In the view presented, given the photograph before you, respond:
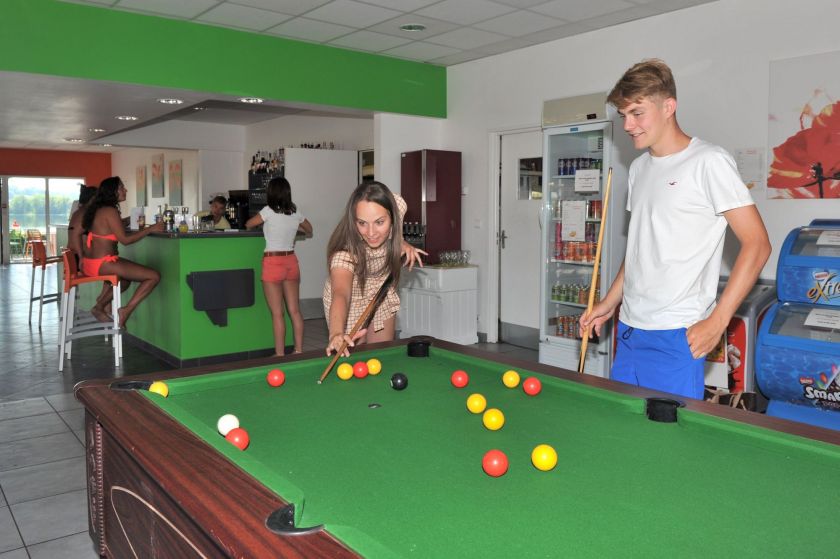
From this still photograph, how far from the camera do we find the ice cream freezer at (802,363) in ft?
11.9

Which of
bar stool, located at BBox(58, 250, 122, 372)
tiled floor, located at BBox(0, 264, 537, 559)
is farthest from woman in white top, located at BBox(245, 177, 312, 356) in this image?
bar stool, located at BBox(58, 250, 122, 372)

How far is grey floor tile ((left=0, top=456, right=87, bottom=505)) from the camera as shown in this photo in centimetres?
339

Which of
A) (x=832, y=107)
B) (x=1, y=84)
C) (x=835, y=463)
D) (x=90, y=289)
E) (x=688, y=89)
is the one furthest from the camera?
(x=90, y=289)

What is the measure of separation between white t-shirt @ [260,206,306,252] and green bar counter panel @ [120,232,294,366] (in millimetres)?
360

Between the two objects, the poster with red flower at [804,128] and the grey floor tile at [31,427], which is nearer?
the grey floor tile at [31,427]

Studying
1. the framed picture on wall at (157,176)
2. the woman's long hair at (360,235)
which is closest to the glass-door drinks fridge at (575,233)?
the woman's long hair at (360,235)

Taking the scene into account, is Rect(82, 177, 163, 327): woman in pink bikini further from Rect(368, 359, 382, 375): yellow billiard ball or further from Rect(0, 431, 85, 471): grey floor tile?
Rect(368, 359, 382, 375): yellow billiard ball

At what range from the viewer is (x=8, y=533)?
9.75 ft

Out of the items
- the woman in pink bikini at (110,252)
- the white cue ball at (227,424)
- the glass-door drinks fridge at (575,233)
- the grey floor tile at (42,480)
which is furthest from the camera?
the woman in pink bikini at (110,252)

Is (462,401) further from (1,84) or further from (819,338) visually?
(1,84)

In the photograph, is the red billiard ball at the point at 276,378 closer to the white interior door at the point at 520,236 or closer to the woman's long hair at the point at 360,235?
the woman's long hair at the point at 360,235

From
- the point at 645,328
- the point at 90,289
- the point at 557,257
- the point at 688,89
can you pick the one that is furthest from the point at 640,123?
the point at 90,289

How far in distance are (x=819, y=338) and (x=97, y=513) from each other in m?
3.61

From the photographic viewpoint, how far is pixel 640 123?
97.2 inches
